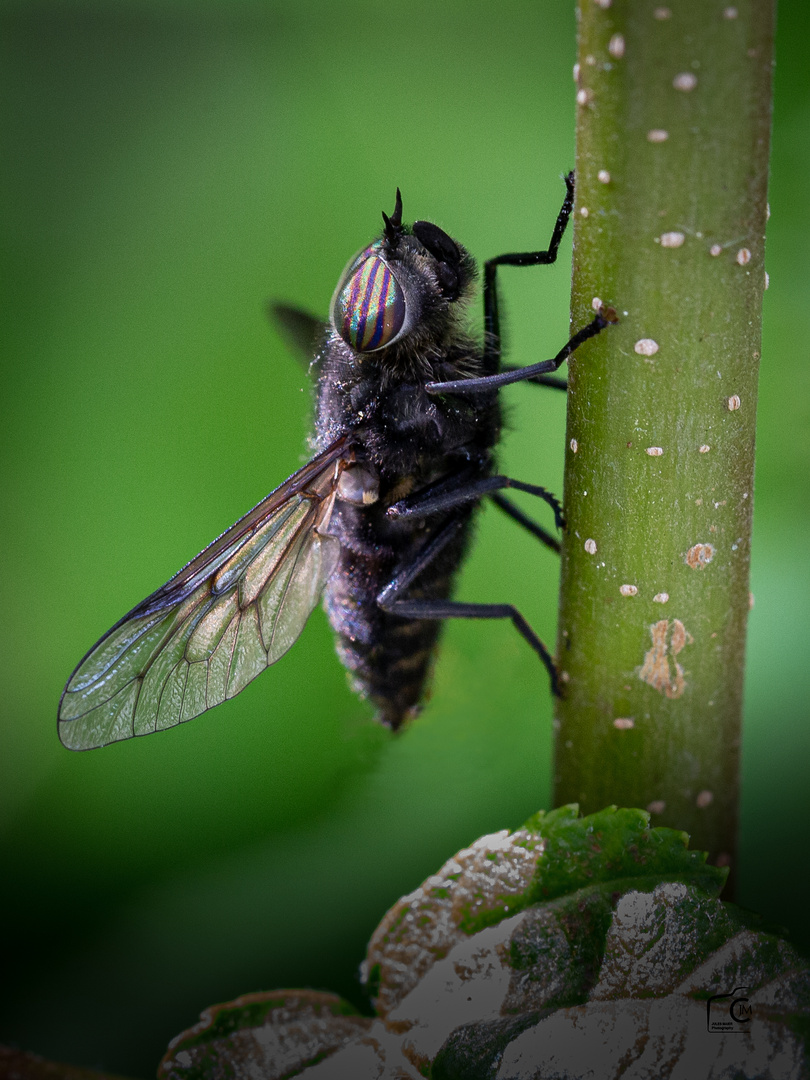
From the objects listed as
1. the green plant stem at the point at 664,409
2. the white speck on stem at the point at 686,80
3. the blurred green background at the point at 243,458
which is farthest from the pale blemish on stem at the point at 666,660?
the blurred green background at the point at 243,458

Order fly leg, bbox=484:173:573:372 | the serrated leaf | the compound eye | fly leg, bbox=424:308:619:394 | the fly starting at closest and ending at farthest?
the serrated leaf → fly leg, bbox=424:308:619:394 → the fly → the compound eye → fly leg, bbox=484:173:573:372

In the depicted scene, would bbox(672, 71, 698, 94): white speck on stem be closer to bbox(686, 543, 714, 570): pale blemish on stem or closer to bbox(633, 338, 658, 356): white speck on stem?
bbox(633, 338, 658, 356): white speck on stem

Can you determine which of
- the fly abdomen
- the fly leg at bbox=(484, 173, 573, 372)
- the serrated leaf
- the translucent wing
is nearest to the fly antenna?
the fly leg at bbox=(484, 173, 573, 372)

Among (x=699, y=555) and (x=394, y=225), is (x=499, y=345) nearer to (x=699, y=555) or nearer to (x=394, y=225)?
(x=394, y=225)

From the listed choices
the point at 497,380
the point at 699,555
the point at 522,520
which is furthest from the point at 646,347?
the point at 522,520

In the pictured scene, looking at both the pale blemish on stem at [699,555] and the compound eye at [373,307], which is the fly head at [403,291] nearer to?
the compound eye at [373,307]

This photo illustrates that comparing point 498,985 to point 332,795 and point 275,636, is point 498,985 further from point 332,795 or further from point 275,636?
point 332,795
